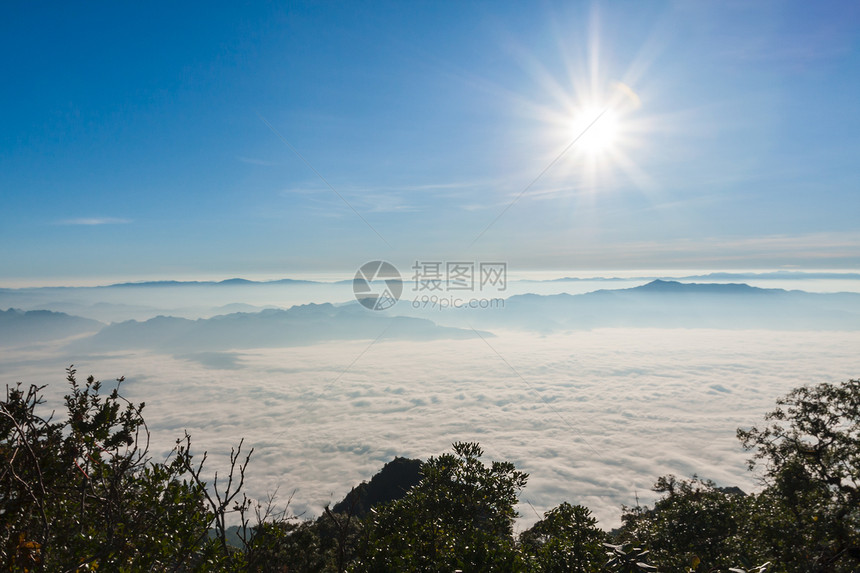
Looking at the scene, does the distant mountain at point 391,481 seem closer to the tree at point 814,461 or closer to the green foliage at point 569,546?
the tree at point 814,461

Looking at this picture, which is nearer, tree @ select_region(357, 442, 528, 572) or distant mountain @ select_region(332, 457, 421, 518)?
tree @ select_region(357, 442, 528, 572)

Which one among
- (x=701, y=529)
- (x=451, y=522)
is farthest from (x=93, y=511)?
(x=701, y=529)

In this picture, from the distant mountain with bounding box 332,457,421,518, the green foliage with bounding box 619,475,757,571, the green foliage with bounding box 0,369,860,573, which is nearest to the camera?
Answer: the green foliage with bounding box 0,369,860,573

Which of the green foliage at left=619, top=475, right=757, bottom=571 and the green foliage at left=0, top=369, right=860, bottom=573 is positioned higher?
the green foliage at left=0, top=369, right=860, bottom=573

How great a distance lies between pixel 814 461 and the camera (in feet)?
53.2

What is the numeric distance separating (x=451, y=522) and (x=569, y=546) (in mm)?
4849

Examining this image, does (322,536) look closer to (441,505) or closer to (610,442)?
(441,505)

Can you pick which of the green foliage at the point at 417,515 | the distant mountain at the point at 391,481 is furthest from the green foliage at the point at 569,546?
the distant mountain at the point at 391,481

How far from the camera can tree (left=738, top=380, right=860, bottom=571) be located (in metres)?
12.5

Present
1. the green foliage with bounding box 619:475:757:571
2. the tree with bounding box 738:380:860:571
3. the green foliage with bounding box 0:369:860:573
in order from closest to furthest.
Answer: the green foliage with bounding box 0:369:860:573, the tree with bounding box 738:380:860:571, the green foliage with bounding box 619:475:757:571

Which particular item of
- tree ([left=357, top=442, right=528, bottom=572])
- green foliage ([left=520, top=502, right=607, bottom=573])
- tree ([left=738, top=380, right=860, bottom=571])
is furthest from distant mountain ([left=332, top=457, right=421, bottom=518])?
green foliage ([left=520, top=502, right=607, bottom=573])

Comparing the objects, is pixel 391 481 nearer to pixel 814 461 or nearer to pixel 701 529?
pixel 701 529

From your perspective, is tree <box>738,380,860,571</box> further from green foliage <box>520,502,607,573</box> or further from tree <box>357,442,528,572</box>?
tree <box>357,442,528,572</box>

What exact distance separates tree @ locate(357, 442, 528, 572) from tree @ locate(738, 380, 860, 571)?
29.5 ft
